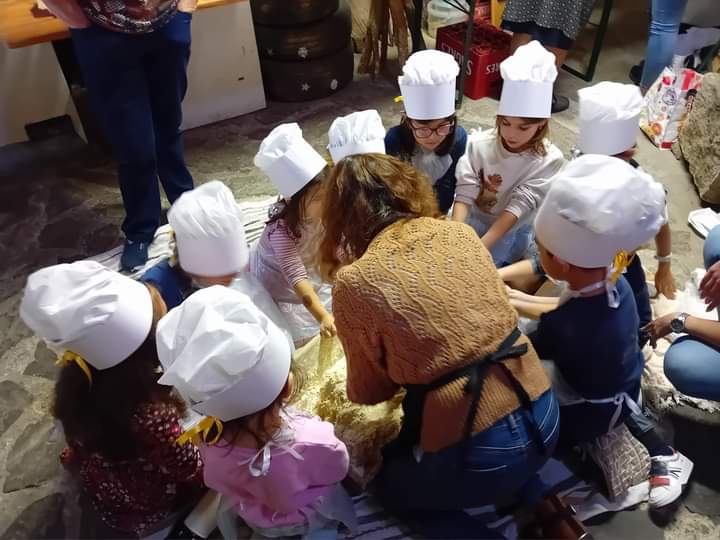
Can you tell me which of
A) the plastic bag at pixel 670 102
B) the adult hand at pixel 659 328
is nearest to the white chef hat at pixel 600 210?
the adult hand at pixel 659 328

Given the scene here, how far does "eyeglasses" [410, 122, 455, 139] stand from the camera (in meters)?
1.79

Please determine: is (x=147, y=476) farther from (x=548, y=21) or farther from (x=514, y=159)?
(x=548, y=21)

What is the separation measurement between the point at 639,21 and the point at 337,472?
347cm

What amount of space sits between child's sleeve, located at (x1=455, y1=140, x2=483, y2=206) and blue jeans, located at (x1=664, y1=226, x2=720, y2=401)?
2.25ft

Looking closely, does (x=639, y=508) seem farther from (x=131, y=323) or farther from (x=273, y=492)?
(x=131, y=323)

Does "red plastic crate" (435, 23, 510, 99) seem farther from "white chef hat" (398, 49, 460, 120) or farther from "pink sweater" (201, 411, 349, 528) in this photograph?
"pink sweater" (201, 411, 349, 528)

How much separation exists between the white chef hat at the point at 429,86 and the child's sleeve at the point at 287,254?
→ 513mm

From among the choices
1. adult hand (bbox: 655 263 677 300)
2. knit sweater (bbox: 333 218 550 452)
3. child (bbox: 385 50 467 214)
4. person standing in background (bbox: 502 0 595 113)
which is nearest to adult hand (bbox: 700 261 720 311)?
adult hand (bbox: 655 263 677 300)

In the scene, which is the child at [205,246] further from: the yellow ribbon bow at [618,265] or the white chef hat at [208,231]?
the yellow ribbon bow at [618,265]

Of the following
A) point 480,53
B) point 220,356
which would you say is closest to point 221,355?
point 220,356

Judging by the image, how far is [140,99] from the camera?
6.19ft

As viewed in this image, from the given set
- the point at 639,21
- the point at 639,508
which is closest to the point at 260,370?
the point at 639,508

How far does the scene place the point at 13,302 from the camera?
2.01 metres

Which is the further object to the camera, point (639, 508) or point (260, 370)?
point (639, 508)
